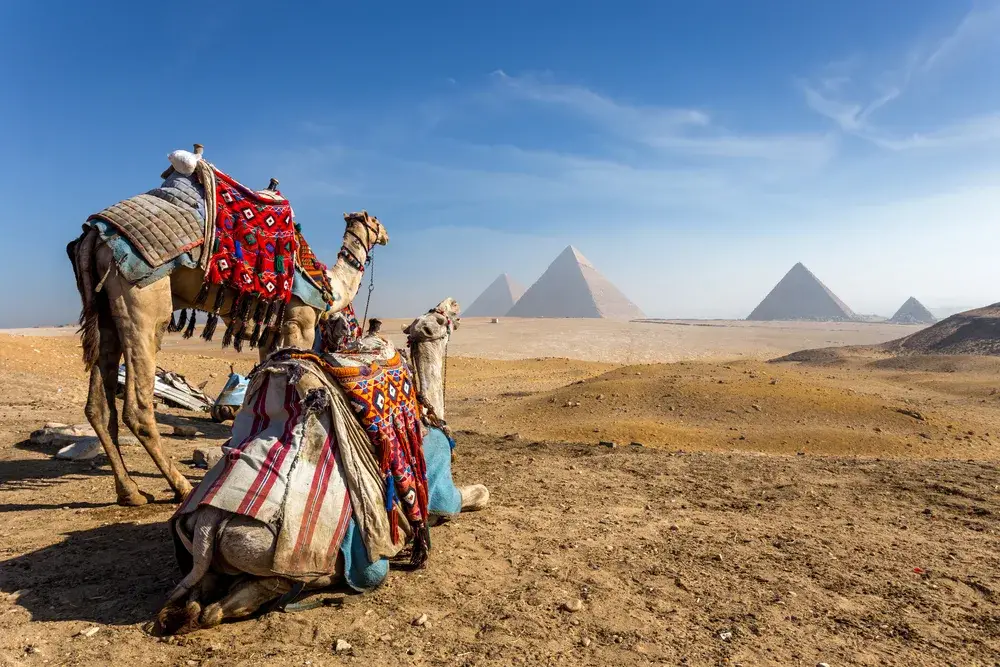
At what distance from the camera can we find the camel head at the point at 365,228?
7711 millimetres

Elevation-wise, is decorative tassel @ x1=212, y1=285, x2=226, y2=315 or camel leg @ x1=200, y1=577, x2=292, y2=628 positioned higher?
decorative tassel @ x1=212, y1=285, x2=226, y2=315

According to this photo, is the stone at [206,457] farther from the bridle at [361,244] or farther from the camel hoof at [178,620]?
the camel hoof at [178,620]

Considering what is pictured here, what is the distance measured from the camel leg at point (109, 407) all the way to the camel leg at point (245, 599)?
2.70 meters

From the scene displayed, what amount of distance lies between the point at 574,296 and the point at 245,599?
563 feet

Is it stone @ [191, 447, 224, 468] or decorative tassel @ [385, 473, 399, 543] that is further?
stone @ [191, 447, 224, 468]

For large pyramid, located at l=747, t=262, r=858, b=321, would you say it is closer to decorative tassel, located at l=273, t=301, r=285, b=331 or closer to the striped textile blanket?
decorative tassel, located at l=273, t=301, r=285, b=331

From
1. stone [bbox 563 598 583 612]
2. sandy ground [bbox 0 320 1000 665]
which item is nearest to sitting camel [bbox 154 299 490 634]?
sandy ground [bbox 0 320 1000 665]

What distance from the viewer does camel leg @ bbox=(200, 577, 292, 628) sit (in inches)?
122

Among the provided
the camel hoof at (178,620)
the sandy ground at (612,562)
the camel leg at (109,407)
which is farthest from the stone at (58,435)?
the camel hoof at (178,620)

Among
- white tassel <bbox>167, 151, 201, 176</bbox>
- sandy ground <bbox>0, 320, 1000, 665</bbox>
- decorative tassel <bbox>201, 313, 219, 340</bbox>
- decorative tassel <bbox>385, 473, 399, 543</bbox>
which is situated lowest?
sandy ground <bbox>0, 320, 1000, 665</bbox>

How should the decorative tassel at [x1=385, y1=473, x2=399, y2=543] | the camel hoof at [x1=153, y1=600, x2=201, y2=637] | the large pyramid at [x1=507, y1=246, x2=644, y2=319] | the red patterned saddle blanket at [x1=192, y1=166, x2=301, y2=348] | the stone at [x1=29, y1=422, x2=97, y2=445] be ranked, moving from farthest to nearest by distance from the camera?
1. the large pyramid at [x1=507, y1=246, x2=644, y2=319]
2. the stone at [x1=29, y1=422, x2=97, y2=445]
3. the red patterned saddle blanket at [x1=192, y1=166, x2=301, y2=348]
4. the decorative tassel at [x1=385, y1=473, x2=399, y2=543]
5. the camel hoof at [x1=153, y1=600, x2=201, y2=637]

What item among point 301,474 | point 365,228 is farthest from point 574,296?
point 301,474

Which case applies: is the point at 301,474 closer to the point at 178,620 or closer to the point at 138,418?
the point at 178,620

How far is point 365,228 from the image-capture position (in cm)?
778
